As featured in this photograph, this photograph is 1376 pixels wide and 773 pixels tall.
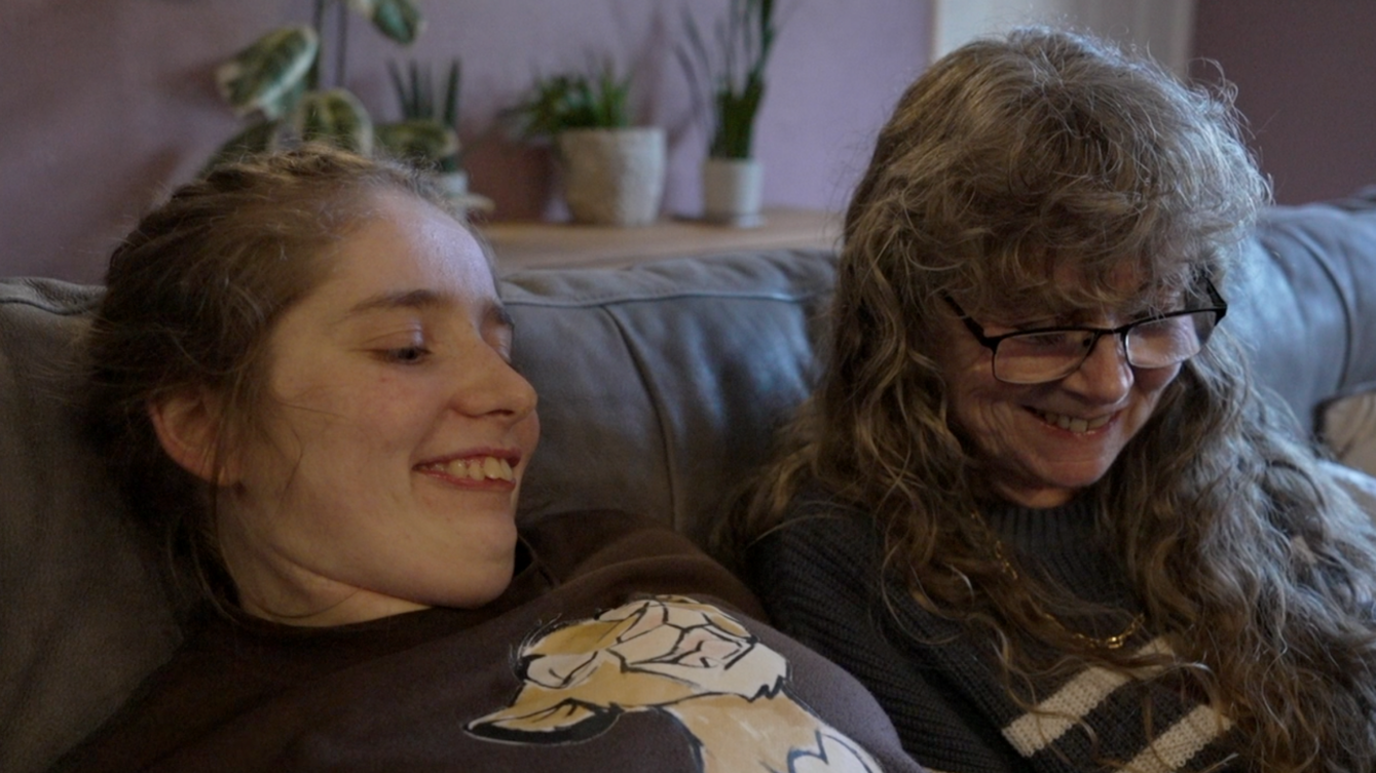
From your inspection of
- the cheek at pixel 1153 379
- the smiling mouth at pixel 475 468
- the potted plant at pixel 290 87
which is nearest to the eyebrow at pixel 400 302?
the smiling mouth at pixel 475 468

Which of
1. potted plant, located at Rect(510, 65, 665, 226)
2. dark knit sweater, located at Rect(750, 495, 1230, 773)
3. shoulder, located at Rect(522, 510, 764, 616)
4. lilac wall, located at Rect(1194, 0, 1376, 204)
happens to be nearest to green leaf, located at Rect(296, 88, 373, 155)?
potted plant, located at Rect(510, 65, 665, 226)

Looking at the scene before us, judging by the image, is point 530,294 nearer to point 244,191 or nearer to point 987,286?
point 244,191

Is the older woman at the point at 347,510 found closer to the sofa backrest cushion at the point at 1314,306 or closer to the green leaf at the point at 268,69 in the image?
the green leaf at the point at 268,69

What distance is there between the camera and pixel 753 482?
130 cm

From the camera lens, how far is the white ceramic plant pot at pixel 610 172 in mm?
2510

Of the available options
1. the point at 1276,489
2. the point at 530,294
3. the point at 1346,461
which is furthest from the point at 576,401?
the point at 1346,461

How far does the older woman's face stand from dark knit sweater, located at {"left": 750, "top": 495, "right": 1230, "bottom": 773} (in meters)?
0.10

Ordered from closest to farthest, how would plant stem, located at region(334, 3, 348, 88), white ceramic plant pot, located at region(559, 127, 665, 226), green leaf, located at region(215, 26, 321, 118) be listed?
green leaf, located at region(215, 26, 321, 118) < plant stem, located at region(334, 3, 348, 88) < white ceramic plant pot, located at region(559, 127, 665, 226)

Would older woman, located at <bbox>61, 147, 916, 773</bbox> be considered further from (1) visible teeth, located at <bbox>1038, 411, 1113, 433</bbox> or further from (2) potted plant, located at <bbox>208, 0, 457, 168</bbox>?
(2) potted plant, located at <bbox>208, 0, 457, 168</bbox>

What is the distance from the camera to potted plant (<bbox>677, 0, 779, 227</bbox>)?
2693 mm

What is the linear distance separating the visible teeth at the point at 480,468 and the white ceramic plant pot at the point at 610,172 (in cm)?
157

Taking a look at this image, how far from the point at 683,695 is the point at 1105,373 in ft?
1.69

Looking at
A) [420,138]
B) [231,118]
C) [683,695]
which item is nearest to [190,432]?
[683,695]

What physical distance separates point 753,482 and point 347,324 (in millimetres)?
501
